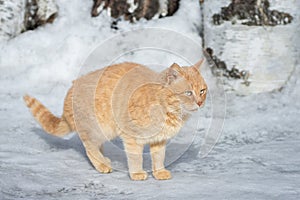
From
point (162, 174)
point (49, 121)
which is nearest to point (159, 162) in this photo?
point (162, 174)

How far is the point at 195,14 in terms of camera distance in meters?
5.78

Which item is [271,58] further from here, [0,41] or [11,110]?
[0,41]

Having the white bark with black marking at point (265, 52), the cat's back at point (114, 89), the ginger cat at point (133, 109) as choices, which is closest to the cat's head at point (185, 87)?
the ginger cat at point (133, 109)

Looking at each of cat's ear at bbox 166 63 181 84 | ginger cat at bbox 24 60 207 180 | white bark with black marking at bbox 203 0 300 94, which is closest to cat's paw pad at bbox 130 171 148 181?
ginger cat at bbox 24 60 207 180

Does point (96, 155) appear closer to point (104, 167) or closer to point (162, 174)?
point (104, 167)

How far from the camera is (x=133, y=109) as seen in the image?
9.59 feet

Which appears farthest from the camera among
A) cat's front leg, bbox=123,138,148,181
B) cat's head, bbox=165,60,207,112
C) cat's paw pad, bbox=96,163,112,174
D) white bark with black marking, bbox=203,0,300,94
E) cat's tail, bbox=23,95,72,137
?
white bark with black marking, bbox=203,0,300,94

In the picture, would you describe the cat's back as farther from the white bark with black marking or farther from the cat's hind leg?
the white bark with black marking

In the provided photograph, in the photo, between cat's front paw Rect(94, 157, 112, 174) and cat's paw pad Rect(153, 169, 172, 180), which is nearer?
cat's paw pad Rect(153, 169, 172, 180)

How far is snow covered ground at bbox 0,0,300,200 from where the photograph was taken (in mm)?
2771

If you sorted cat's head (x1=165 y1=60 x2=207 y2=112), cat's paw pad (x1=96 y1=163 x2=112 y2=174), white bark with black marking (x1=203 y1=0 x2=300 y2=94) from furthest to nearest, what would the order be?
1. white bark with black marking (x1=203 y1=0 x2=300 y2=94)
2. cat's paw pad (x1=96 y1=163 x2=112 y2=174)
3. cat's head (x1=165 y1=60 x2=207 y2=112)

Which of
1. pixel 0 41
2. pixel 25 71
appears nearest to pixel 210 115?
pixel 25 71

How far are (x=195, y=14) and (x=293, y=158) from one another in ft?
9.49

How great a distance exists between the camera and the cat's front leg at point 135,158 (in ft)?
9.66
